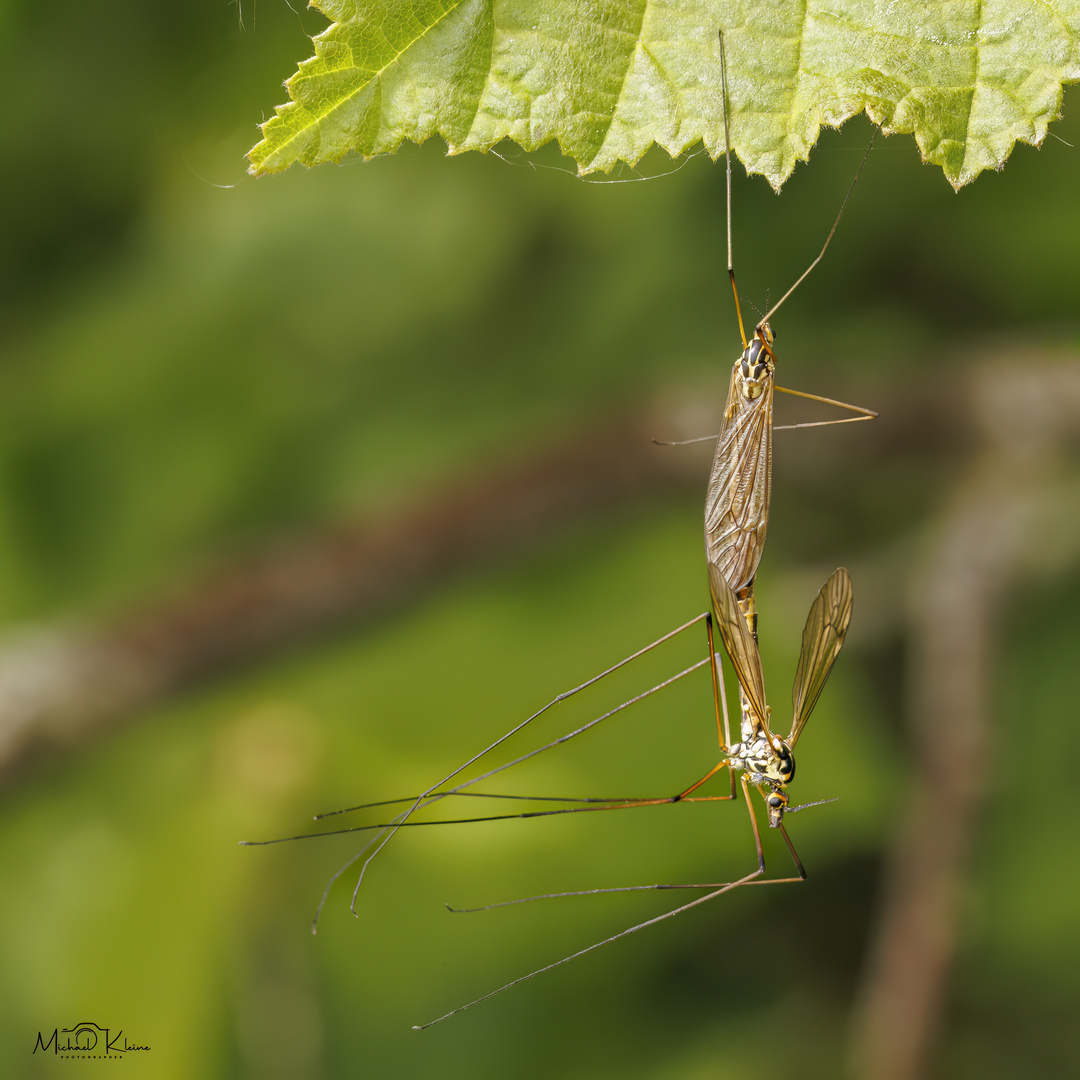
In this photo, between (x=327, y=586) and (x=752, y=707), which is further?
(x=327, y=586)

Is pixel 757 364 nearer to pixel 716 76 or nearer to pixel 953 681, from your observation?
pixel 716 76

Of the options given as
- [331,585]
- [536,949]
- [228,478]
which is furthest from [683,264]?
[536,949]

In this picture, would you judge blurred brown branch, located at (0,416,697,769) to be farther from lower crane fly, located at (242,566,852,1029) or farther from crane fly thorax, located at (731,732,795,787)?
crane fly thorax, located at (731,732,795,787)

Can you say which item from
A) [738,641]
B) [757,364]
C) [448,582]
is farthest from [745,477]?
[448,582]

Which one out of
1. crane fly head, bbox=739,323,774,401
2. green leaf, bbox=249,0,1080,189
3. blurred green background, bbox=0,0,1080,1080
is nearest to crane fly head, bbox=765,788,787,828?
blurred green background, bbox=0,0,1080,1080

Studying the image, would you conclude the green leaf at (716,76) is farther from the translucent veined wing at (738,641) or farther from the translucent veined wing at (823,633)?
the translucent veined wing at (823,633)

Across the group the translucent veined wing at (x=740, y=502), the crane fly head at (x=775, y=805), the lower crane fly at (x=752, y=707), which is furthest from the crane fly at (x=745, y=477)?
the crane fly head at (x=775, y=805)

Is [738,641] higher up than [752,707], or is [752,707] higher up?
[738,641]
